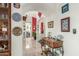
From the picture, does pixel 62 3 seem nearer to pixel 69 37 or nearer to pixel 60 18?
pixel 60 18

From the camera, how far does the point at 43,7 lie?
1.70m

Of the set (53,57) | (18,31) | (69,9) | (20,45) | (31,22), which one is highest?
(69,9)

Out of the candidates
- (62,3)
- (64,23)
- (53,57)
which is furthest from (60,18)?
(53,57)

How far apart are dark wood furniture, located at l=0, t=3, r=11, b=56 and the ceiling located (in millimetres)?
272

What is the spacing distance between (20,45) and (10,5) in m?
0.53

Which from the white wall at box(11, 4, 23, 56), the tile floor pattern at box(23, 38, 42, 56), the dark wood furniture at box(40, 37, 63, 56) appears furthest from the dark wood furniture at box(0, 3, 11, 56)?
the dark wood furniture at box(40, 37, 63, 56)

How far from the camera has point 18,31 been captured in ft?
5.75

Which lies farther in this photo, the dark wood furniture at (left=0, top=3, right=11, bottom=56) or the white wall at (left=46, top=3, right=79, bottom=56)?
the dark wood furniture at (left=0, top=3, right=11, bottom=56)

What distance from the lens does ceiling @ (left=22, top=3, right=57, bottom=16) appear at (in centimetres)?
171

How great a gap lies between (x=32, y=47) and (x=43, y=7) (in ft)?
1.67

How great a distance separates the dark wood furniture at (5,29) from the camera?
1790 millimetres

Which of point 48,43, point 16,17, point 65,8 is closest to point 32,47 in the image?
point 48,43

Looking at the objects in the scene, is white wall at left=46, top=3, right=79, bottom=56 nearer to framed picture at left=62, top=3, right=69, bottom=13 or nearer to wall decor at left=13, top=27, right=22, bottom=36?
framed picture at left=62, top=3, right=69, bottom=13

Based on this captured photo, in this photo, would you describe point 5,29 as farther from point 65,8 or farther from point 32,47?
point 65,8
